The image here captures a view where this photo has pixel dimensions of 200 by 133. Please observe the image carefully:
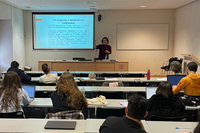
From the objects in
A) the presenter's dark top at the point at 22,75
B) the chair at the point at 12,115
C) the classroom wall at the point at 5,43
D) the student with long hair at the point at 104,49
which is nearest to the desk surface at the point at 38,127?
the chair at the point at 12,115

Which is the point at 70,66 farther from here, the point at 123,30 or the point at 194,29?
the point at 194,29

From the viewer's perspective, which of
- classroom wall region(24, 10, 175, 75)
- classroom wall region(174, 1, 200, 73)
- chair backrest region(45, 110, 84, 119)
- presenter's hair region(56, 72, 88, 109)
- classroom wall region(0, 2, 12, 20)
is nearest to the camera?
chair backrest region(45, 110, 84, 119)

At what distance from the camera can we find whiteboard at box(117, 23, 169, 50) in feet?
28.0

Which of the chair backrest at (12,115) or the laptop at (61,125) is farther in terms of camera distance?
the chair backrest at (12,115)

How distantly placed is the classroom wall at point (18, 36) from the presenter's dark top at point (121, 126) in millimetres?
7308

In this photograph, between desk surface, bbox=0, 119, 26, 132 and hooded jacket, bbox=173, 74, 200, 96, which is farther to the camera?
hooded jacket, bbox=173, 74, 200, 96

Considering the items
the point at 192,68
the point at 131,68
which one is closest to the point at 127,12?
the point at 131,68

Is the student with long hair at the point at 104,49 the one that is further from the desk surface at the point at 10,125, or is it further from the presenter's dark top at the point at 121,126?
the presenter's dark top at the point at 121,126

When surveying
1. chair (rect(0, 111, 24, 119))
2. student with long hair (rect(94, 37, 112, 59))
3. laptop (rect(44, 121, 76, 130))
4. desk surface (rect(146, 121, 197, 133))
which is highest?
student with long hair (rect(94, 37, 112, 59))

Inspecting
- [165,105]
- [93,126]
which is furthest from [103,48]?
[93,126]

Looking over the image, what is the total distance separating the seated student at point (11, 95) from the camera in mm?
2379

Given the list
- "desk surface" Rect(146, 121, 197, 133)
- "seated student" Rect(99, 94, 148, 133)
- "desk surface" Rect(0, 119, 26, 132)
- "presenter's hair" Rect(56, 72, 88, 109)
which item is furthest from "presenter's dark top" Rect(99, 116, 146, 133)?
"desk surface" Rect(0, 119, 26, 132)

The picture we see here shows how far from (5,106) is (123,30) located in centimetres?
692

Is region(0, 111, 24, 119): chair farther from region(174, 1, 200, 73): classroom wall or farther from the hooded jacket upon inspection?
region(174, 1, 200, 73): classroom wall
